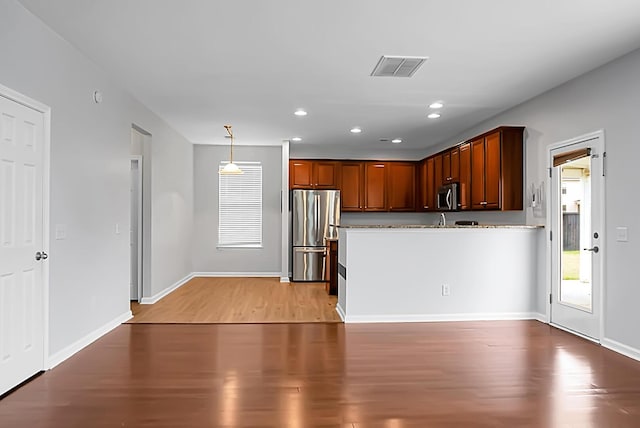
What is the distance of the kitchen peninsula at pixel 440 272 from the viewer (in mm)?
5008

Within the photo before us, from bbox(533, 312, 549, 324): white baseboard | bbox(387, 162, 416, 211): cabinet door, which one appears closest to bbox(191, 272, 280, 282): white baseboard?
bbox(387, 162, 416, 211): cabinet door

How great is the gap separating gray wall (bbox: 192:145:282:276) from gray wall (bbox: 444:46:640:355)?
5.61 meters

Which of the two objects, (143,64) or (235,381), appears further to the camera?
(143,64)

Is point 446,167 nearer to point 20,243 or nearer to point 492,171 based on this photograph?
point 492,171

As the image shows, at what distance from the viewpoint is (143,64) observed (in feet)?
13.5

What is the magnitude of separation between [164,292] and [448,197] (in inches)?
189

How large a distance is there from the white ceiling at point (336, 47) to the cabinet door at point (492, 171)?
1.61 feet

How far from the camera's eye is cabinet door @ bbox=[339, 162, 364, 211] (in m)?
8.66

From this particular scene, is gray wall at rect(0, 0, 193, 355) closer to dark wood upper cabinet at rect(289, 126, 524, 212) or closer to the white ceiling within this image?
the white ceiling

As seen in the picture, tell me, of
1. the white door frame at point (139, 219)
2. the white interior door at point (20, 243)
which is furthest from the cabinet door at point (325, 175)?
the white interior door at point (20, 243)

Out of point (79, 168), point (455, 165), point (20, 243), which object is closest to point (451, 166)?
point (455, 165)

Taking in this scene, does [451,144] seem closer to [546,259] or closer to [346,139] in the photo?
[346,139]

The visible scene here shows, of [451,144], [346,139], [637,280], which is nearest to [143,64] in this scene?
[346,139]

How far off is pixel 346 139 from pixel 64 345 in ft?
18.9
